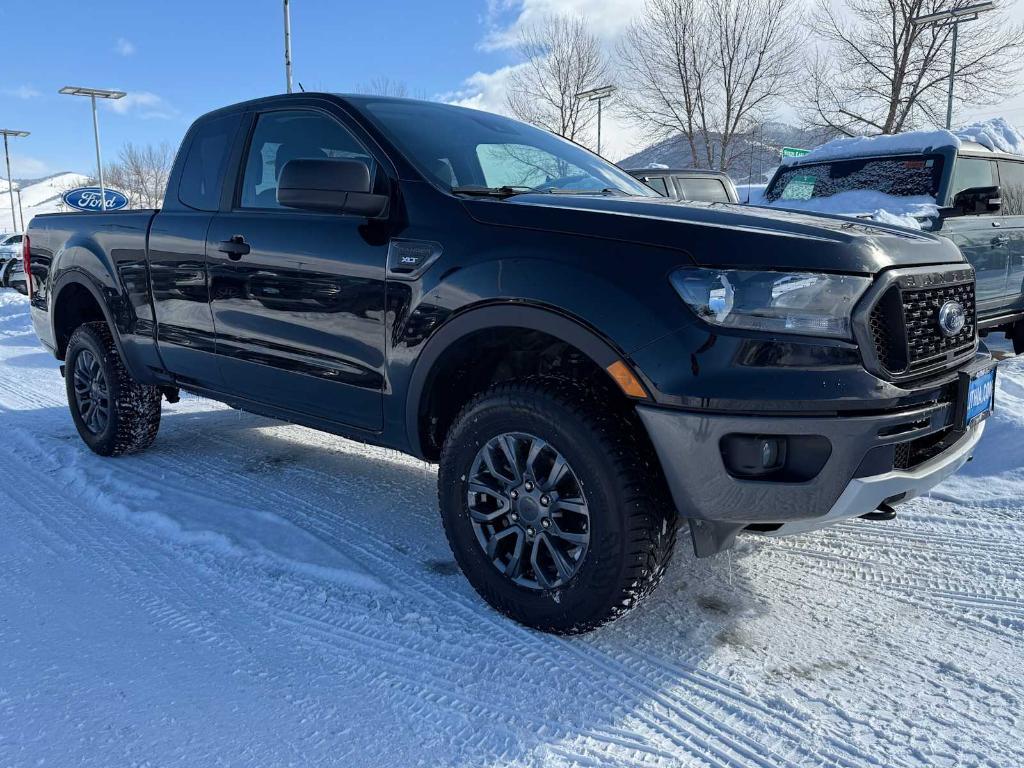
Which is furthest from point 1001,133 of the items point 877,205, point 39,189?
point 39,189

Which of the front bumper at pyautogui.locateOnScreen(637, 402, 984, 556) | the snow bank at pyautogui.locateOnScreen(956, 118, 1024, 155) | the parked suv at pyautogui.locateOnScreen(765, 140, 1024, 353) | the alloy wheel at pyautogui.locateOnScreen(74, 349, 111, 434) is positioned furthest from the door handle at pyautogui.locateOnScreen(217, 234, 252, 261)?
the snow bank at pyautogui.locateOnScreen(956, 118, 1024, 155)

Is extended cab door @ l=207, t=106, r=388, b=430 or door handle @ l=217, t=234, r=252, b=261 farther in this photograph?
door handle @ l=217, t=234, r=252, b=261

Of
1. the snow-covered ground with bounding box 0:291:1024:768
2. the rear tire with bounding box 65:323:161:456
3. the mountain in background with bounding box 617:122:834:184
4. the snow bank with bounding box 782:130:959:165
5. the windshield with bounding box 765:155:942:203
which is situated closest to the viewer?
the snow-covered ground with bounding box 0:291:1024:768

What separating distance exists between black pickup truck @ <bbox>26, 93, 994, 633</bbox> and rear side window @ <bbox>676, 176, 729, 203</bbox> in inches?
279

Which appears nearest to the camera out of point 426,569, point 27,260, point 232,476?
point 426,569

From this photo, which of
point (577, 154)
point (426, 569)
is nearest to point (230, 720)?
point (426, 569)

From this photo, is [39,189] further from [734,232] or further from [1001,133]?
[734,232]

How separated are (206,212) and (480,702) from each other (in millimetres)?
2641

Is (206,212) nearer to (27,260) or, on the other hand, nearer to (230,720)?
(27,260)

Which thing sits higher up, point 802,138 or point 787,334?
point 802,138

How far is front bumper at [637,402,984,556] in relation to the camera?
201 cm

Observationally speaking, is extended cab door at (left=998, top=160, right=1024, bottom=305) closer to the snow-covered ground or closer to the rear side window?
the snow-covered ground

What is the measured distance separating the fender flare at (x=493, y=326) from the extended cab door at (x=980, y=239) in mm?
4779

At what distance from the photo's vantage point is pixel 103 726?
2004 millimetres
